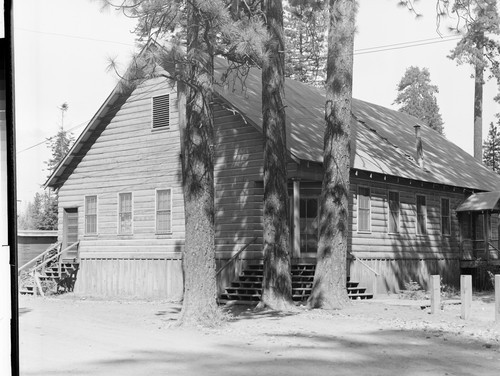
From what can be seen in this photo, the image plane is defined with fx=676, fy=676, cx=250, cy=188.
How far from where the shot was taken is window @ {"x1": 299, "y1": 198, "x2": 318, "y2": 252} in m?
21.7

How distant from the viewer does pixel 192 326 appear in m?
13.7

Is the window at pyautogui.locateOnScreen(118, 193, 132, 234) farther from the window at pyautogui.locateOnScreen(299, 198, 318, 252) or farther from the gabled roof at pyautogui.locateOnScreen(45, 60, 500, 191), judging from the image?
the window at pyautogui.locateOnScreen(299, 198, 318, 252)

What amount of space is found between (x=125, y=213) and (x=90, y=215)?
1.94 m

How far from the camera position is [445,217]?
1112 inches

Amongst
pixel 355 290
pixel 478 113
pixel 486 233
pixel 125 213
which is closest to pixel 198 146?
pixel 355 290

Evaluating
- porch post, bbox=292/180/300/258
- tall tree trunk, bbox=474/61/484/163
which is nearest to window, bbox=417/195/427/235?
porch post, bbox=292/180/300/258

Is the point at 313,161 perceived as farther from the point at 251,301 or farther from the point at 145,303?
the point at 145,303

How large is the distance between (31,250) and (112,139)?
7.23 meters

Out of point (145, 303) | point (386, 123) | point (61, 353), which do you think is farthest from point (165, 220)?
point (61, 353)

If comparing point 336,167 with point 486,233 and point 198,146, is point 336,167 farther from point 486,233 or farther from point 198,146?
point 486,233

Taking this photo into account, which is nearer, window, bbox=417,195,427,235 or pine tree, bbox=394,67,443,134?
window, bbox=417,195,427,235

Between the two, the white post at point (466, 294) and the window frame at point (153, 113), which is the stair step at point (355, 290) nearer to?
the white post at point (466, 294)

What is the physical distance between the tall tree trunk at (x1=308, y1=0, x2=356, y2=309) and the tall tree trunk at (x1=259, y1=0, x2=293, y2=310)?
95 centimetres

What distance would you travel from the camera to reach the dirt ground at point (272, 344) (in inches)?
352
